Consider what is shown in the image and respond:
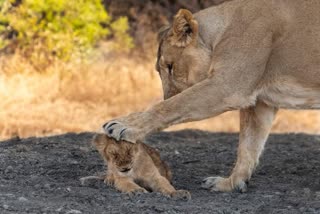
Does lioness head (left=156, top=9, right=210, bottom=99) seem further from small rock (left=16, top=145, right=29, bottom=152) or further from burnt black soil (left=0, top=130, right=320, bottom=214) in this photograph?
small rock (left=16, top=145, right=29, bottom=152)

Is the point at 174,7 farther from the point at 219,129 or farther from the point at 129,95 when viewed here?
the point at 219,129

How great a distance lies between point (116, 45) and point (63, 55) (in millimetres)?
1744

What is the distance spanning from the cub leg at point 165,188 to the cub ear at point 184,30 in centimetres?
112

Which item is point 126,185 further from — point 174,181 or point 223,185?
point 223,185

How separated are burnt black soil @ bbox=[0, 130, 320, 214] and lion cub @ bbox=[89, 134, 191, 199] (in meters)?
0.12

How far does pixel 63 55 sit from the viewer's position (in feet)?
52.8

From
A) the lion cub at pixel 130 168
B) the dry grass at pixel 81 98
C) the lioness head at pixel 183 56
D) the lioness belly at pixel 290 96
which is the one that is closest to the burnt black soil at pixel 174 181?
the lion cub at pixel 130 168

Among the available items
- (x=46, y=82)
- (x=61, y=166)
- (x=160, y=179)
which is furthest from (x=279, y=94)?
(x=46, y=82)

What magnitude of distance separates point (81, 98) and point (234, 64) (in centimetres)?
858

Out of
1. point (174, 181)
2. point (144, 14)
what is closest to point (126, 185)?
point (174, 181)

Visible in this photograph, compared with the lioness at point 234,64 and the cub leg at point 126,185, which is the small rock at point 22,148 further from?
the cub leg at point 126,185

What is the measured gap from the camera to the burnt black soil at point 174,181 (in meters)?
6.09

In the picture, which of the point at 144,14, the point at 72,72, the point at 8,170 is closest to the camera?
the point at 8,170

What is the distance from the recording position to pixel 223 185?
24.2ft
